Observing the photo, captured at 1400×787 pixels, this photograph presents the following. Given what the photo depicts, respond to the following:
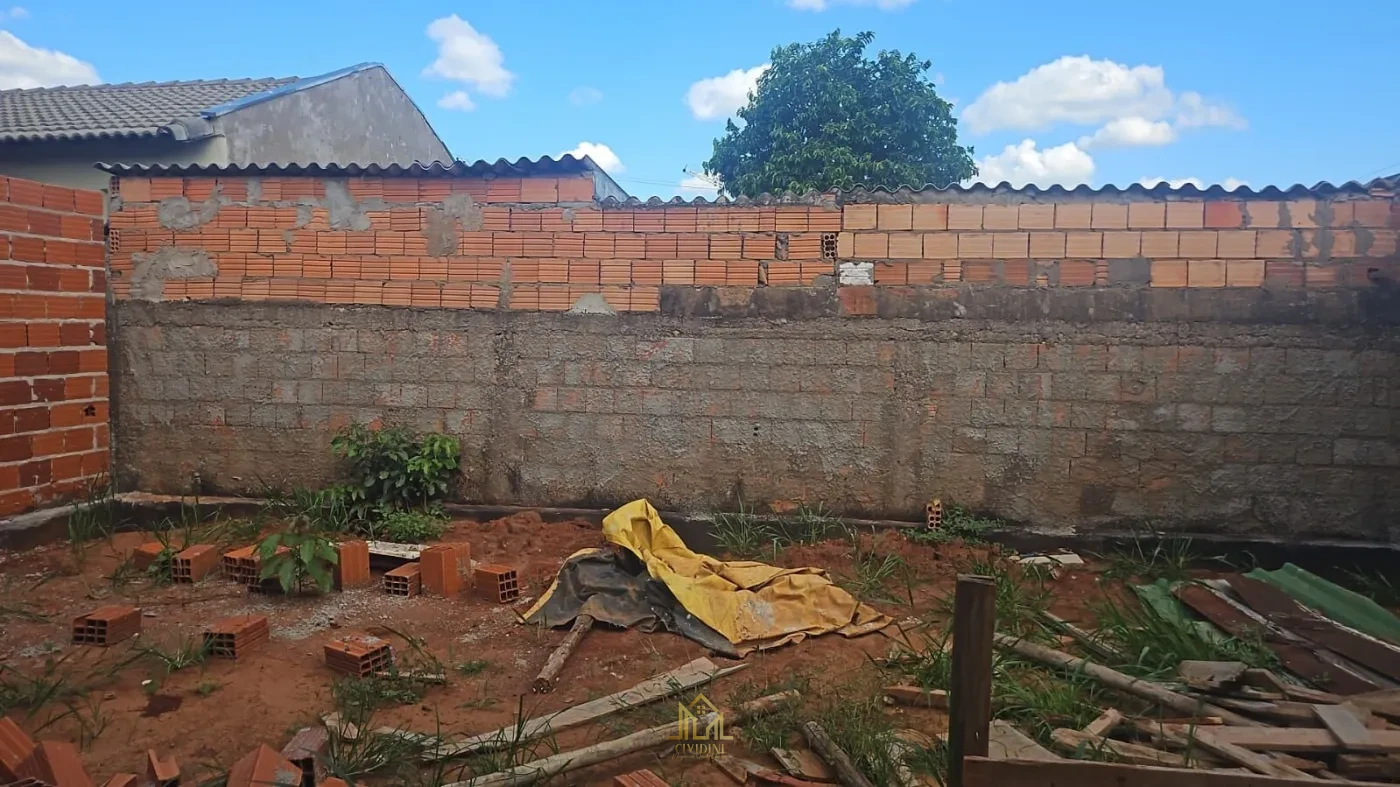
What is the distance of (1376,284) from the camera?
4734 mm

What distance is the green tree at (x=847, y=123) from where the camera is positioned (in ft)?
44.9

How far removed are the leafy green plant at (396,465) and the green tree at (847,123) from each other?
9383 millimetres

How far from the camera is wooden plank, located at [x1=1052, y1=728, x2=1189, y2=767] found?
269 centimetres

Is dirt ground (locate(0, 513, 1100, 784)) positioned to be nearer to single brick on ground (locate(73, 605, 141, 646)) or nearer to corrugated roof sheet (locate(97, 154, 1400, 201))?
single brick on ground (locate(73, 605, 141, 646))

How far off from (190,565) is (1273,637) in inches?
220

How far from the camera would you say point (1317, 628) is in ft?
12.3

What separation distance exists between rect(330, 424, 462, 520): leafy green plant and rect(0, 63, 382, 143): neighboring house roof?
304 inches

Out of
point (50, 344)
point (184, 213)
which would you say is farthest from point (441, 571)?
→ point (184, 213)

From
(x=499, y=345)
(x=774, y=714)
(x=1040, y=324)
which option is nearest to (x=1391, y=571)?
(x=1040, y=324)

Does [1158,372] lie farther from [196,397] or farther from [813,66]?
[813,66]

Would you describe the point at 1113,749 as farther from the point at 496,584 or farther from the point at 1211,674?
the point at 496,584

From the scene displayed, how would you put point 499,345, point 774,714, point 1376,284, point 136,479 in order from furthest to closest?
point 136,479
point 499,345
point 1376,284
point 774,714

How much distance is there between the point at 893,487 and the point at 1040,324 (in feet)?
4.35

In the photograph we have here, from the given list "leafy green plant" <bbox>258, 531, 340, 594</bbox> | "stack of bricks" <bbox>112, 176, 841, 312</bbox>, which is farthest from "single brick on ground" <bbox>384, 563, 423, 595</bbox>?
"stack of bricks" <bbox>112, 176, 841, 312</bbox>
